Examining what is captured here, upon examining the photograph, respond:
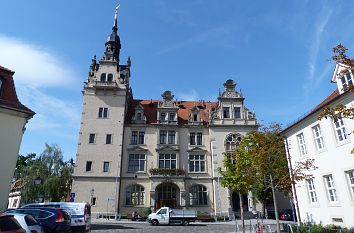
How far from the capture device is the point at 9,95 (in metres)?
20.9

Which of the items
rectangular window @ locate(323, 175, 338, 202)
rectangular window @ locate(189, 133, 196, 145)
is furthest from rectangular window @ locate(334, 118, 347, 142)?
rectangular window @ locate(189, 133, 196, 145)

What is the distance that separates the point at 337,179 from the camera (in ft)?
61.2

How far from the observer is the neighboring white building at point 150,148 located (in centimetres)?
3891

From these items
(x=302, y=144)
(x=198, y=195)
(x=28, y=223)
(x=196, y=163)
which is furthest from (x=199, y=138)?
(x=28, y=223)

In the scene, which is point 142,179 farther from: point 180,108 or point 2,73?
point 2,73

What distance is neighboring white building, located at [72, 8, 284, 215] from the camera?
38906mm

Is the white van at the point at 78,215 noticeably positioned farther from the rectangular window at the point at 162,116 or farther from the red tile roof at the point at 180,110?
the rectangular window at the point at 162,116

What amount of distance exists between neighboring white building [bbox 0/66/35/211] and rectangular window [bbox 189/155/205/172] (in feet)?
81.4

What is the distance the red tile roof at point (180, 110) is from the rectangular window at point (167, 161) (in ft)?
17.7

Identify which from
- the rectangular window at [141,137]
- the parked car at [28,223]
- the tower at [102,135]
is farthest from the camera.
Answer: the rectangular window at [141,137]

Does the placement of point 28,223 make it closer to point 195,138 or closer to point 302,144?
point 302,144

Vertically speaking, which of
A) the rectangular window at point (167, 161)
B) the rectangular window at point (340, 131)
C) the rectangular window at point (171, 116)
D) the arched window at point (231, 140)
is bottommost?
the rectangular window at point (340, 131)

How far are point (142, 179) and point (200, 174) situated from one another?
819cm

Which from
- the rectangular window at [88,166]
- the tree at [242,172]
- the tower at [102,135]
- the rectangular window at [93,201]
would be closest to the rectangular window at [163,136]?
the tower at [102,135]
